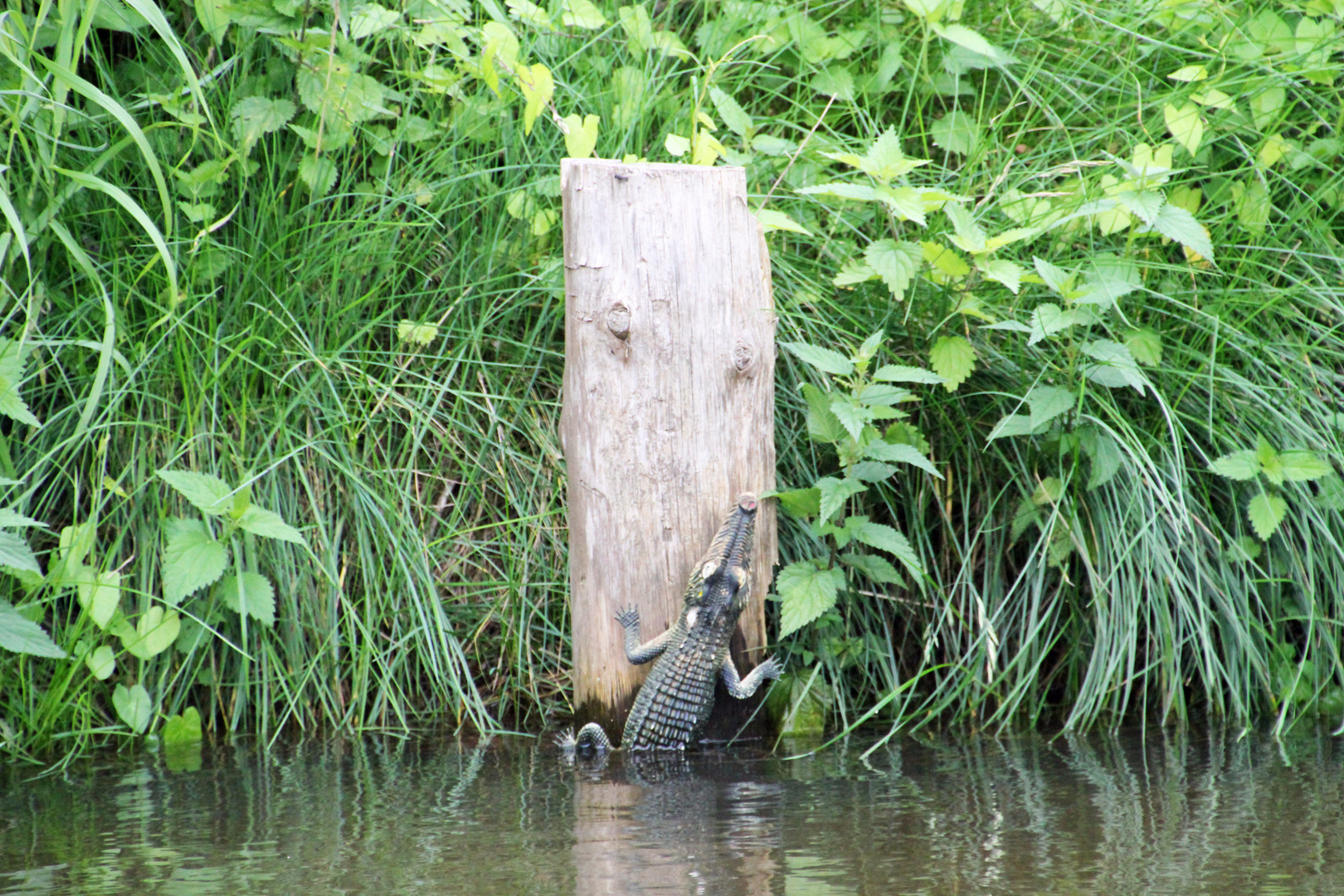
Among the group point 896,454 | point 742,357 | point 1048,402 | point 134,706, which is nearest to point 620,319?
point 742,357

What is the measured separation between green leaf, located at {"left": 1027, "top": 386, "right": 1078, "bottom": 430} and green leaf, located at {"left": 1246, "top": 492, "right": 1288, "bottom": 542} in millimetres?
534

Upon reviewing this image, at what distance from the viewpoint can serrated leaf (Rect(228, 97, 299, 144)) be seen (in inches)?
132

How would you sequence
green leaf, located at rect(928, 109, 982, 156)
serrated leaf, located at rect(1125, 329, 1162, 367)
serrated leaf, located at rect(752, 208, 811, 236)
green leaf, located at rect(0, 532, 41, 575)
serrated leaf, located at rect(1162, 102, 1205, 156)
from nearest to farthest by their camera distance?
green leaf, located at rect(0, 532, 41, 575), serrated leaf, located at rect(752, 208, 811, 236), serrated leaf, located at rect(1125, 329, 1162, 367), serrated leaf, located at rect(1162, 102, 1205, 156), green leaf, located at rect(928, 109, 982, 156)

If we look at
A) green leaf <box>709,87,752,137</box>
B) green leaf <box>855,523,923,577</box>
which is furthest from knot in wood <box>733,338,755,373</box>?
green leaf <box>709,87,752,137</box>

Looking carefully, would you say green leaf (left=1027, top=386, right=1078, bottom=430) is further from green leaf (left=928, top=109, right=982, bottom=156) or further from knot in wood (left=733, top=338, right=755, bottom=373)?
green leaf (left=928, top=109, right=982, bottom=156)

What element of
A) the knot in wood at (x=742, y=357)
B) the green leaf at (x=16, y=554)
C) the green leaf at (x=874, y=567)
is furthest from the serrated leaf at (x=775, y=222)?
the green leaf at (x=16, y=554)

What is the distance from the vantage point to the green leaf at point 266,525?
2881mm

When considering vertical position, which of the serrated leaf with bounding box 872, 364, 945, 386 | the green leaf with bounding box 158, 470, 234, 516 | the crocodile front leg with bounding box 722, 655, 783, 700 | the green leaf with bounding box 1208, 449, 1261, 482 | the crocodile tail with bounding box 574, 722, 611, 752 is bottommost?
the crocodile tail with bounding box 574, 722, 611, 752

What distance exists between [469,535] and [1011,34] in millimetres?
2412

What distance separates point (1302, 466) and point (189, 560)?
9.25 feet

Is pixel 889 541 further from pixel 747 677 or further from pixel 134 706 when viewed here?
pixel 134 706

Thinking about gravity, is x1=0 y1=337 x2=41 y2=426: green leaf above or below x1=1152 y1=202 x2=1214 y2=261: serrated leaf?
below

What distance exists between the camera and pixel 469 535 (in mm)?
3441

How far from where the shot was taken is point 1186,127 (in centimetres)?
335
